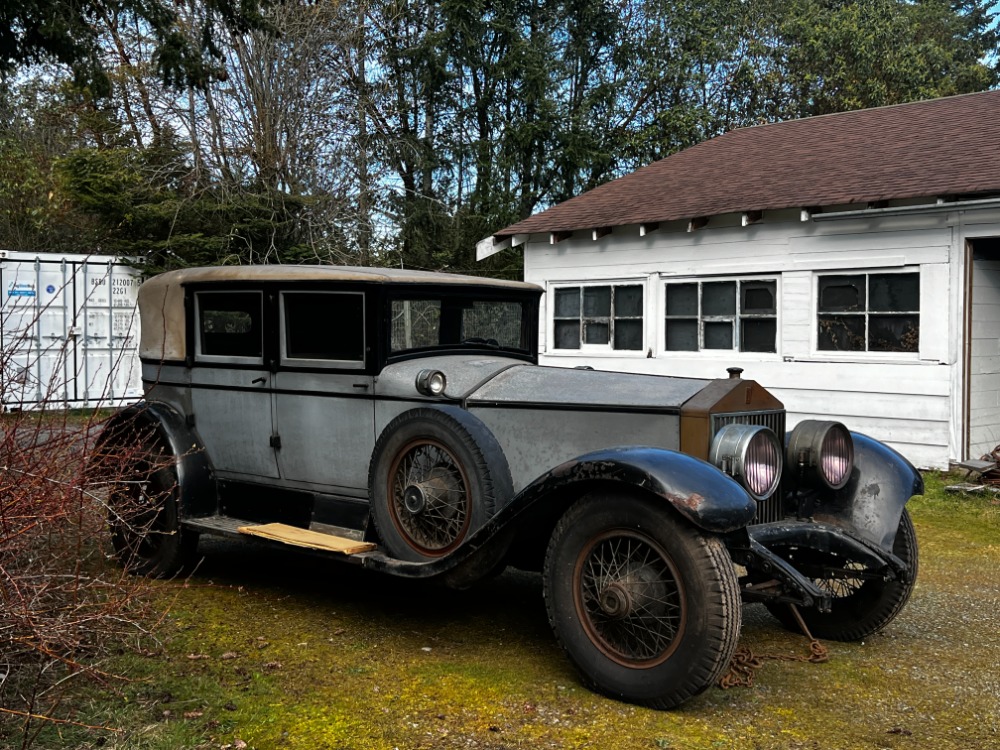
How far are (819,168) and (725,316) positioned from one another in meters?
2.27

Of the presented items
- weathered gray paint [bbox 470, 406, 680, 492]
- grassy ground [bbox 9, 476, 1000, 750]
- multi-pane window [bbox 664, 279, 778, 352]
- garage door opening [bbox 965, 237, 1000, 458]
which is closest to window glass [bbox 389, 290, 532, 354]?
weathered gray paint [bbox 470, 406, 680, 492]

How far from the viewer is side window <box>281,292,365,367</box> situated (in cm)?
527

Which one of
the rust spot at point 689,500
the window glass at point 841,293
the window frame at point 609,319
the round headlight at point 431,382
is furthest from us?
the window frame at point 609,319

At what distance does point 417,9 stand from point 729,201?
14.4 metres

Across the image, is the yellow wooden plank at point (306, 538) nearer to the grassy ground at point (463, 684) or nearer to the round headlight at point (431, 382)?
the grassy ground at point (463, 684)

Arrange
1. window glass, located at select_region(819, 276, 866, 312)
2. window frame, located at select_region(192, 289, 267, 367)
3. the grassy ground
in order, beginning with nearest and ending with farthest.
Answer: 1. the grassy ground
2. window frame, located at select_region(192, 289, 267, 367)
3. window glass, located at select_region(819, 276, 866, 312)

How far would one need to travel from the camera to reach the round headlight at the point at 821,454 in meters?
4.62

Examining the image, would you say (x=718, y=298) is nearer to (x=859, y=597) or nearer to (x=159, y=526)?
(x=859, y=597)

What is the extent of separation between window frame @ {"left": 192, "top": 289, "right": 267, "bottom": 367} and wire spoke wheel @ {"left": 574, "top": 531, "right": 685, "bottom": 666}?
2554mm

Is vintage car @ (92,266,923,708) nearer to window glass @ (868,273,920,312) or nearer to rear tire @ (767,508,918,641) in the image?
rear tire @ (767,508,918,641)

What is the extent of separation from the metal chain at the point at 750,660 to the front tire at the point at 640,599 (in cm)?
44

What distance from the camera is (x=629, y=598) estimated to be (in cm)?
386

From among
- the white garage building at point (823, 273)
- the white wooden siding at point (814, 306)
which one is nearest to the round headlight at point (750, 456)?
the white garage building at point (823, 273)

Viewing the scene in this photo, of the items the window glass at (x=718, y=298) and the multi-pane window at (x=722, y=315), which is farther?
the window glass at (x=718, y=298)
